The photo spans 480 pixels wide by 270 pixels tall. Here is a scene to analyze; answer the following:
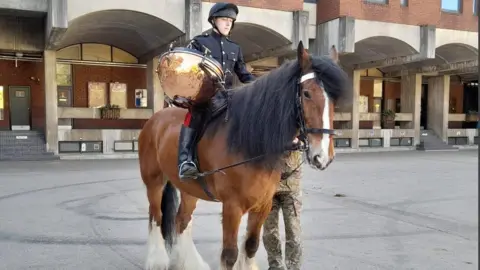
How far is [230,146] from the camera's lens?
346cm

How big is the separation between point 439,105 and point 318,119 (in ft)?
86.6

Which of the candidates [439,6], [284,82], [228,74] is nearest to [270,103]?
[284,82]

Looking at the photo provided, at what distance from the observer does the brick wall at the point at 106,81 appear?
20.6m

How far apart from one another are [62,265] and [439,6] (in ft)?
73.3

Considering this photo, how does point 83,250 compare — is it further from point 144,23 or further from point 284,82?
point 144,23

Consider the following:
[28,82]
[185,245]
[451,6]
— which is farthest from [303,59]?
[451,6]

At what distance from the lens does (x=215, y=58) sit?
3881mm

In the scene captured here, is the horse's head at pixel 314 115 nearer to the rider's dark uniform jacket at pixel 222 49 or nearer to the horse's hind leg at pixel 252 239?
the horse's hind leg at pixel 252 239

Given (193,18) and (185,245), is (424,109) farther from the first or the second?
(185,245)

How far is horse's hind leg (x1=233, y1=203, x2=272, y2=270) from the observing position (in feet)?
12.1

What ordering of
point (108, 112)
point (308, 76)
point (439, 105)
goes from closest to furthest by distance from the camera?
point (308, 76) → point (108, 112) → point (439, 105)

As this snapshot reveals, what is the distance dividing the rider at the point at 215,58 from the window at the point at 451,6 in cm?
2178

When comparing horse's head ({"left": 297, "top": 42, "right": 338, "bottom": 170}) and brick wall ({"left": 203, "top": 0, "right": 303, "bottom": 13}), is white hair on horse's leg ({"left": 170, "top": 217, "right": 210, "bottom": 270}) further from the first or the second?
brick wall ({"left": 203, "top": 0, "right": 303, "bottom": 13})

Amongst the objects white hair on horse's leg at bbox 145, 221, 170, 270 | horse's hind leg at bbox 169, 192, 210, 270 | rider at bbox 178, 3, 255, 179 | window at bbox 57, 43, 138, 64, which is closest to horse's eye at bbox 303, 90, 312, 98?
rider at bbox 178, 3, 255, 179
